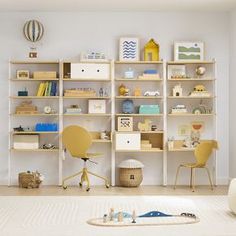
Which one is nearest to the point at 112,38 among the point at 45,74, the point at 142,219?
the point at 45,74

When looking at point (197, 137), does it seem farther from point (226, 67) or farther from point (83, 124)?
point (83, 124)

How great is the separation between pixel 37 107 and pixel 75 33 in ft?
4.15

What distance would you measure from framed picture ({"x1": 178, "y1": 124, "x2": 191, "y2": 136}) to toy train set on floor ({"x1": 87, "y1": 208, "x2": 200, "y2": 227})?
3.13 meters

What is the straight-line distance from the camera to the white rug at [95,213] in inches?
178

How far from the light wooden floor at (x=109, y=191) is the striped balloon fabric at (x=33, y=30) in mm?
2225

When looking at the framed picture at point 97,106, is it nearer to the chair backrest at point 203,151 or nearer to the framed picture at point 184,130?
the framed picture at point 184,130

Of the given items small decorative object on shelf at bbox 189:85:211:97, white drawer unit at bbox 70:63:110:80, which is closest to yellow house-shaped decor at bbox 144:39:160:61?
white drawer unit at bbox 70:63:110:80

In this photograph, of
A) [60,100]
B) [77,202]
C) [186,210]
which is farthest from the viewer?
[60,100]

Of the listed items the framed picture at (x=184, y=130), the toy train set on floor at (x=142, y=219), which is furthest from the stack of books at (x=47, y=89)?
the toy train set on floor at (x=142, y=219)

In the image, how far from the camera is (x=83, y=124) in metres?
8.21

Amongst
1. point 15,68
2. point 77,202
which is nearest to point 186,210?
point 77,202

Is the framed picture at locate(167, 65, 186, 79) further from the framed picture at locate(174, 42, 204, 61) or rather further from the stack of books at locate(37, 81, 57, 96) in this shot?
the stack of books at locate(37, 81, 57, 96)

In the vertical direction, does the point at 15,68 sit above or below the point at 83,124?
above

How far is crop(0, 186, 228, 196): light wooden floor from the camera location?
7.21 meters
